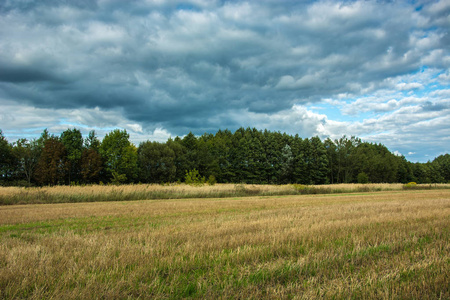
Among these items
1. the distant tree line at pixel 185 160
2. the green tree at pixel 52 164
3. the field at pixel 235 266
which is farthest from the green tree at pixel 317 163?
the field at pixel 235 266

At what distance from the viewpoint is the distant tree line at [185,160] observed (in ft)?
197

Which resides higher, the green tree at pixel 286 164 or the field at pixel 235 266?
the green tree at pixel 286 164

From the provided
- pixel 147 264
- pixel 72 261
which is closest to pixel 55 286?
pixel 72 261

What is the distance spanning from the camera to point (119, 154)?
64.9 metres

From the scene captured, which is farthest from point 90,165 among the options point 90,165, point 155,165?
point 155,165

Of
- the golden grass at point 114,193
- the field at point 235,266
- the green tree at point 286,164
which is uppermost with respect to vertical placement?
the green tree at point 286,164

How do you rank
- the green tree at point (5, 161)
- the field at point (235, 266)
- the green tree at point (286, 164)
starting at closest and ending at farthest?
the field at point (235, 266)
the green tree at point (5, 161)
the green tree at point (286, 164)

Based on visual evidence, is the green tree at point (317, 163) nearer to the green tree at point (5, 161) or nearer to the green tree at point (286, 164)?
the green tree at point (286, 164)

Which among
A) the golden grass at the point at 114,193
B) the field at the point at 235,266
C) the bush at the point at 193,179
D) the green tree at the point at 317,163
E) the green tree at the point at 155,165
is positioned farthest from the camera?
the green tree at the point at 317,163

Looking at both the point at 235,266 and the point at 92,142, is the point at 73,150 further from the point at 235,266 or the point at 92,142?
the point at 235,266

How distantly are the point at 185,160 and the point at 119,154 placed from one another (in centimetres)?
1889

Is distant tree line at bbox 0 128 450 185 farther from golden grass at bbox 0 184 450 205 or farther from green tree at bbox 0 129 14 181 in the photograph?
golden grass at bbox 0 184 450 205

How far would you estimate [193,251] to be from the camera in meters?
4.96

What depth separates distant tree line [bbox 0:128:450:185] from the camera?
6016 cm
